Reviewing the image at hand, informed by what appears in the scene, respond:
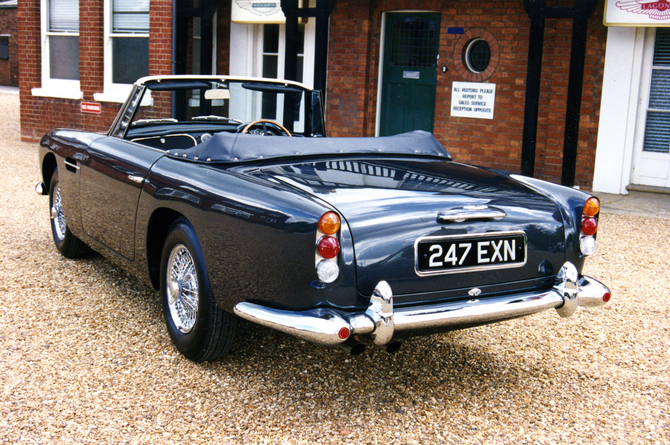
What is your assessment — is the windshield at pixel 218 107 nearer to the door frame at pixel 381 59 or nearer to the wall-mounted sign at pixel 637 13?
the wall-mounted sign at pixel 637 13

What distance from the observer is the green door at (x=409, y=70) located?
33.3 feet

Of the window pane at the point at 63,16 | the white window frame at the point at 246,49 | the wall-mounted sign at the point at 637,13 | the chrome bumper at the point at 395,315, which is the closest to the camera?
the chrome bumper at the point at 395,315

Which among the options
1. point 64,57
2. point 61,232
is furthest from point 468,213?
point 64,57

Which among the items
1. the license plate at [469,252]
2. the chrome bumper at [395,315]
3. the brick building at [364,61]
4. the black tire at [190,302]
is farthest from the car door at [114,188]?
the brick building at [364,61]

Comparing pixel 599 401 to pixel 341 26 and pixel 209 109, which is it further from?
pixel 341 26

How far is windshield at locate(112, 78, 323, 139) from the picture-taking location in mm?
4199

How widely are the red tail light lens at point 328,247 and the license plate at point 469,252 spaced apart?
359mm

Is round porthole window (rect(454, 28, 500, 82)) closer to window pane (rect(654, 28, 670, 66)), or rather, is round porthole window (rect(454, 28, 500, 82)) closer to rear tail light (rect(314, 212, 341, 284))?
window pane (rect(654, 28, 670, 66))

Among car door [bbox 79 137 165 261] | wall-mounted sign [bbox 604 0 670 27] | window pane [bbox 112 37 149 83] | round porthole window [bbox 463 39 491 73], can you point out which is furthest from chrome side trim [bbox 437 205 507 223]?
window pane [bbox 112 37 149 83]

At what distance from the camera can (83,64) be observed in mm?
11945

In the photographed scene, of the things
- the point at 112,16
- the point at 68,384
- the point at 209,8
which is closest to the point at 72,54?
the point at 112,16

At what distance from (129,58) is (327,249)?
10207 mm

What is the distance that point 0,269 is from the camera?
484 centimetres

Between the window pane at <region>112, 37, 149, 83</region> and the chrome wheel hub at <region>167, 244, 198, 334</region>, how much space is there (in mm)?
8778
